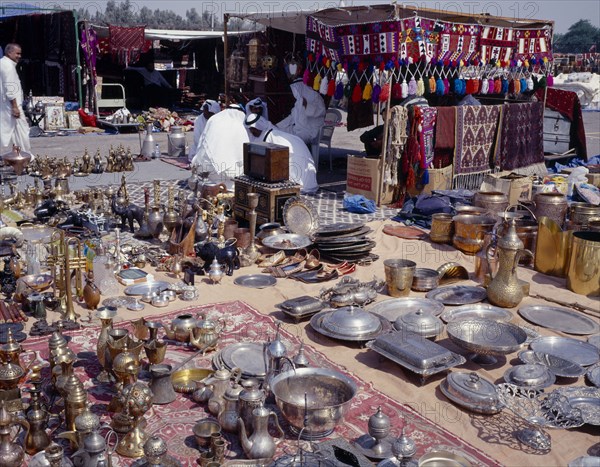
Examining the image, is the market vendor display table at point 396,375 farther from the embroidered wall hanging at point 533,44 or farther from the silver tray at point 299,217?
the embroidered wall hanging at point 533,44

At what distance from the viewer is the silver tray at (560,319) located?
465 centimetres

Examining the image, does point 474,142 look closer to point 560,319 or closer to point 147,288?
point 560,319

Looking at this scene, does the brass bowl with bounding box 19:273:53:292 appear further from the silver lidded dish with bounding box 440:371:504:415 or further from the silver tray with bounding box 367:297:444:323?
the silver lidded dish with bounding box 440:371:504:415

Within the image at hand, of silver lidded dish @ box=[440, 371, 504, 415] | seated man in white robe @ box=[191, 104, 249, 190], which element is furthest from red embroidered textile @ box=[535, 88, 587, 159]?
silver lidded dish @ box=[440, 371, 504, 415]

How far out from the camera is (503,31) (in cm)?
940

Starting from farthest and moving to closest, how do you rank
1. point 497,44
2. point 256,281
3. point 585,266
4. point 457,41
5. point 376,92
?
point 497,44, point 457,41, point 376,92, point 256,281, point 585,266

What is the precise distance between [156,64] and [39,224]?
1489cm

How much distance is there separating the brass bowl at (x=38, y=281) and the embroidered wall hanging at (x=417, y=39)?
5.01 m

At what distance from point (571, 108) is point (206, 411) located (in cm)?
1028

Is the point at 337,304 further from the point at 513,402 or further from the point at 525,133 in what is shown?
the point at 525,133

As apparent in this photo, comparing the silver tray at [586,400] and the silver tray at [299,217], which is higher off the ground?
the silver tray at [299,217]

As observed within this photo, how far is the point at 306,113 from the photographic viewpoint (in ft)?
33.9

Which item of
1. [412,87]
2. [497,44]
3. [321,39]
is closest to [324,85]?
[321,39]

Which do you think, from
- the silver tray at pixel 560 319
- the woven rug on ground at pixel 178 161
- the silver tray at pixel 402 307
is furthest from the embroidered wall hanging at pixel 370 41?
the silver tray at pixel 560 319
